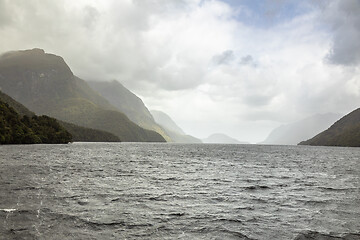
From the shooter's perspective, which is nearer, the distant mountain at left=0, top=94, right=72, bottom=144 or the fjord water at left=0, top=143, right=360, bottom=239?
the fjord water at left=0, top=143, right=360, bottom=239

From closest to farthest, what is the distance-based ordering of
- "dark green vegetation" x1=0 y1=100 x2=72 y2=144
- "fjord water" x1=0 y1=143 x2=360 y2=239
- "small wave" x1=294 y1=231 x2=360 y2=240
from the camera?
"small wave" x1=294 y1=231 x2=360 y2=240 < "fjord water" x1=0 y1=143 x2=360 y2=239 < "dark green vegetation" x1=0 y1=100 x2=72 y2=144

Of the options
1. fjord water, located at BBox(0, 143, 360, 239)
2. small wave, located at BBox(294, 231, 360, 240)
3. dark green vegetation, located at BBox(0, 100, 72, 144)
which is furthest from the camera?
dark green vegetation, located at BBox(0, 100, 72, 144)

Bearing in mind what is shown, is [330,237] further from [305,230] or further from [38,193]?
[38,193]

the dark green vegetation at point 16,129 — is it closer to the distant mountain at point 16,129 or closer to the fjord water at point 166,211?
the distant mountain at point 16,129

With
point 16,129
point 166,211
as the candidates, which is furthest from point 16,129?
point 166,211

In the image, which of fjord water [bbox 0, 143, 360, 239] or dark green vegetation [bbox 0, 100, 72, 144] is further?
dark green vegetation [bbox 0, 100, 72, 144]

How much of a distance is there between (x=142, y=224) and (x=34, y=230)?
298 inches

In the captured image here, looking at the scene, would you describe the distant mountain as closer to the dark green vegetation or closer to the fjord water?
the dark green vegetation

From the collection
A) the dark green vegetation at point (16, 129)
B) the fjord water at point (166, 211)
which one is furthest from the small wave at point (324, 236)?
the dark green vegetation at point (16, 129)

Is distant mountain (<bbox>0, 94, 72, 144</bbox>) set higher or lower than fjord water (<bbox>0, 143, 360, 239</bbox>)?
higher

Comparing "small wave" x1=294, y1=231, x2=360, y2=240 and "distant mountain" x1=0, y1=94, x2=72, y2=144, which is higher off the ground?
"distant mountain" x1=0, y1=94, x2=72, y2=144

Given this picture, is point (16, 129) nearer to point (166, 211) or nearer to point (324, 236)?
point (166, 211)

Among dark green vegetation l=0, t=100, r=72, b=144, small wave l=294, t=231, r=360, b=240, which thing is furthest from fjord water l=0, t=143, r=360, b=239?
dark green vegetation l=0, t=100, r=72, b=144

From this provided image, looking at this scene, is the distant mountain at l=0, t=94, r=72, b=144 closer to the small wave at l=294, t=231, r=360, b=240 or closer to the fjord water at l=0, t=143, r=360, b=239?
the fjord water at l=0, t=143, r=360, b=239
